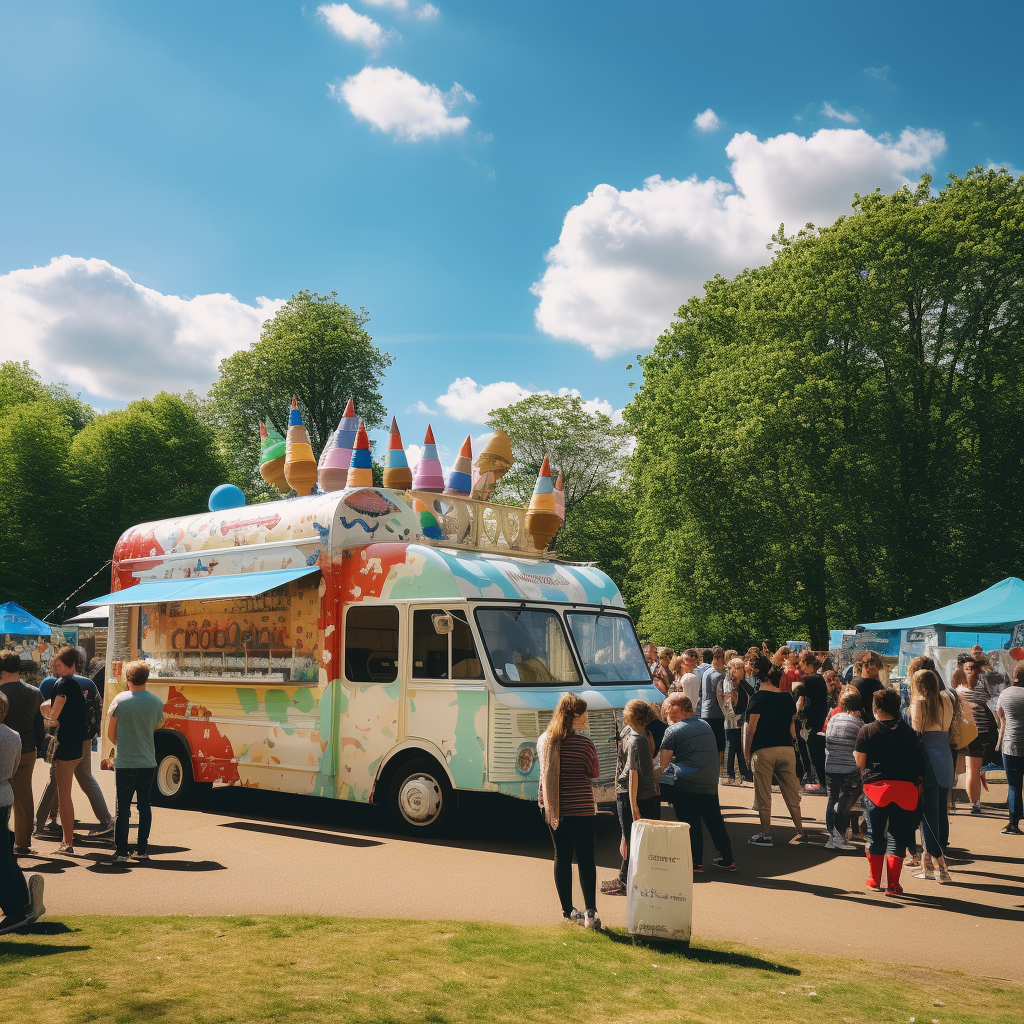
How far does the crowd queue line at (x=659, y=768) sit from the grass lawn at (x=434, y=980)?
27.1 inches

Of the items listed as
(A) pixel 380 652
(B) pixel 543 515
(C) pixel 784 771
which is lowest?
(C) pixel 784 771

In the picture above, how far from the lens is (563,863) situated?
21.1ft

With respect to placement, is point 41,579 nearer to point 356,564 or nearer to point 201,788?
point 201,788

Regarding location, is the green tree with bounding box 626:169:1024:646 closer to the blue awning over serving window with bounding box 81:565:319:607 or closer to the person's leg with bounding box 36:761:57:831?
the blue awning over serving window with bounding box 81:565:319:607

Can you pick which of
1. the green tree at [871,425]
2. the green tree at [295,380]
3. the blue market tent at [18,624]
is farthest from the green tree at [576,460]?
the blue market tent at [18,624]

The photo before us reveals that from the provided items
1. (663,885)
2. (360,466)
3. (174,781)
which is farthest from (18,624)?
(663,885)

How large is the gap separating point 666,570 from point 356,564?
22783 mm

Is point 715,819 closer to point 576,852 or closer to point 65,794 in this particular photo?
point 576,852

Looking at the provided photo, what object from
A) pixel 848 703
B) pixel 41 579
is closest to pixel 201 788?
pixel 848 703

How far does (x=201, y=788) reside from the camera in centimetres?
1187

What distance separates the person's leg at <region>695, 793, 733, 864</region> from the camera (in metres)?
8.05

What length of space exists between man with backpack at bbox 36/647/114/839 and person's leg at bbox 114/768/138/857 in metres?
0.81

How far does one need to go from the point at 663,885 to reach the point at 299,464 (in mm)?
7741

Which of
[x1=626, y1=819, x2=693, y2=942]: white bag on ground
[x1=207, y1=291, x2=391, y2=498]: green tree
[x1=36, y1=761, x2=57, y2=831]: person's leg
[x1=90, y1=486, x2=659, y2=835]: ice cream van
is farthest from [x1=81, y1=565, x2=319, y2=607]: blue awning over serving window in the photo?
[x1=207, y1=291, x2=391, y2=498]: green tree
